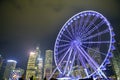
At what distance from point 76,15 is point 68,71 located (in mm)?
11408

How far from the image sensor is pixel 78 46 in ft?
88.2

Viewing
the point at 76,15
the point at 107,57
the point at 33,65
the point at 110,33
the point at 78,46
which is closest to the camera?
the point at 107,57

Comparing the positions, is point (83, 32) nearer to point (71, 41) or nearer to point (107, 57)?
point (71, 41)

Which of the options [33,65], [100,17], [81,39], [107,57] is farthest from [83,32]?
[33,65]

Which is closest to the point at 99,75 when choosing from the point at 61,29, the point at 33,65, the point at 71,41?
the point at 71,41

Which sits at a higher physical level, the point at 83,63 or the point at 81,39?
the point at 81,39

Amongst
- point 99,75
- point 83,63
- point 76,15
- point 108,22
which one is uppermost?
point 76,15

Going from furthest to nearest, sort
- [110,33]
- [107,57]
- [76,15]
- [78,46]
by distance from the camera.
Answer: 1. [76,15]
2. [78,46]
3. [110,33]
4. [107,57]

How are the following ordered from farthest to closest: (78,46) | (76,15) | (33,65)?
1. (33,65)
2. (76,15)
3. (78,46)

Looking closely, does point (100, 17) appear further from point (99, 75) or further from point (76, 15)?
point (99, 75)

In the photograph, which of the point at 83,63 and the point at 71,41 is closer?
the point at 83,63

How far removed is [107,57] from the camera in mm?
22734

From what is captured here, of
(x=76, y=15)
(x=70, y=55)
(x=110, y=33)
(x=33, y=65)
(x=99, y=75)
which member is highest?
A: (x=33, y=65)

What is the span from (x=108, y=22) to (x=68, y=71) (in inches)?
456
